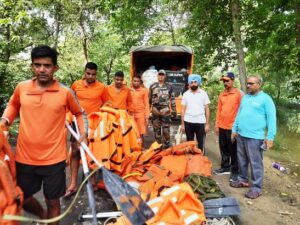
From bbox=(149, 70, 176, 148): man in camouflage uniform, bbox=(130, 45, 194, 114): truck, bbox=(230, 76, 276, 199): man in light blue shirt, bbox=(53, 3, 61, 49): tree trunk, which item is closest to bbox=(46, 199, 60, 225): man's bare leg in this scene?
bbox=(230, 76, 276, 199): man in light blue shirt

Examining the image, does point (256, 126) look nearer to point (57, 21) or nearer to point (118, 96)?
point (118, 96)

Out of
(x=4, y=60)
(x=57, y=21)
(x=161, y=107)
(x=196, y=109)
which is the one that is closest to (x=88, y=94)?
(x=196, y=109)

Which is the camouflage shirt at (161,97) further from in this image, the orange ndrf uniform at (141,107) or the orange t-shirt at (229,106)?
the orange t-shirt at (229,106)

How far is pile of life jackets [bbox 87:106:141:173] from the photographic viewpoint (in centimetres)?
488

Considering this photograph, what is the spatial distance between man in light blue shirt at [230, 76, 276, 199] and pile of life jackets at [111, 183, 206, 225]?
169cm

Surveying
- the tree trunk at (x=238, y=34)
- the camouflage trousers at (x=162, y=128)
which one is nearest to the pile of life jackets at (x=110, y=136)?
the camouflage trousers at (x=162, y=128)

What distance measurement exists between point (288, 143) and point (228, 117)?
707 cm

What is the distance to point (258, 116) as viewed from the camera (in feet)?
17.0

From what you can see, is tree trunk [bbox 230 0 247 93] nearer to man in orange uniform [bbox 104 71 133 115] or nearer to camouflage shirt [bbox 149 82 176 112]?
camouflage shirt [bbox 149 82 176 112]

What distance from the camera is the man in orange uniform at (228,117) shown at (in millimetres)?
5973

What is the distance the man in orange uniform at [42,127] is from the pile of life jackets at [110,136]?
1505 millimetres

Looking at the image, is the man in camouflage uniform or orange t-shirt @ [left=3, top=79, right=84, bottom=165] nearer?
orange t-shirt @ [left=3, top=79, right=84, bottom=165]

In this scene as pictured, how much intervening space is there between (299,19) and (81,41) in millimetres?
12873

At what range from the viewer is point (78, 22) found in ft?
57.4
